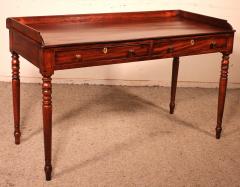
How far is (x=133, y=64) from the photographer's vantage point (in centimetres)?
441

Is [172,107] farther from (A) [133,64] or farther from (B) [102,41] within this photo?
(B) [102,41]

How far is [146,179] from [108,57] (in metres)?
0.78

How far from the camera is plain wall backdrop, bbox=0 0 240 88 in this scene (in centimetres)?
415

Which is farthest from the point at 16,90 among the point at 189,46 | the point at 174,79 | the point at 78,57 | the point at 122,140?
the point at 174,79

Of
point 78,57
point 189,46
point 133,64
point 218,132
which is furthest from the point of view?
point 133,64

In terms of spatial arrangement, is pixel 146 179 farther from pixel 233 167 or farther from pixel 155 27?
pixel 155 27

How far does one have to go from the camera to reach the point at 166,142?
3.18 m

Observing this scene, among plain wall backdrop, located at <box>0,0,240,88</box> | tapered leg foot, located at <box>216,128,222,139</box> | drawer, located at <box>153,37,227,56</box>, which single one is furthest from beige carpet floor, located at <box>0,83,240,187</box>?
drawer, located at <box>153,37,227,56</box>

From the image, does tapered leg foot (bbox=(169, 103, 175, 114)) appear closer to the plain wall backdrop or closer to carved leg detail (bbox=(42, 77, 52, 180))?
→ the plain wall backdrop

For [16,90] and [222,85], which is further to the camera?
[222,85]

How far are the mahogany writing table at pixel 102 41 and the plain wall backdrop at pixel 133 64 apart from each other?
0.91 metres

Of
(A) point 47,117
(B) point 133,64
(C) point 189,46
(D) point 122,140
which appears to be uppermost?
(C) point 189,46

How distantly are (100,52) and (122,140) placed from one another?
0.90 m

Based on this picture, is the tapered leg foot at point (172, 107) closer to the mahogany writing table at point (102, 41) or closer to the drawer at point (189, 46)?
the mahogany writing table at point (102, 41)
